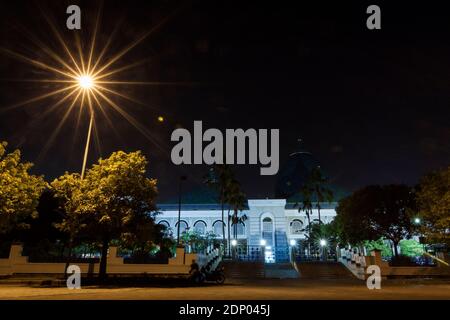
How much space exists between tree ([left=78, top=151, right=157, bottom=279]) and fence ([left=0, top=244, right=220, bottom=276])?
4982 mm

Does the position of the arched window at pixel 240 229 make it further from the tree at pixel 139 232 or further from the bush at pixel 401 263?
the tree at pixel 139 232

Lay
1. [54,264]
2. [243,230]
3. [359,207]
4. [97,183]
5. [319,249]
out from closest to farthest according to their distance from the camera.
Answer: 1. [97,183]
2. [54,264]
3. [359,207]
4. [319,249]
5. [243,230]

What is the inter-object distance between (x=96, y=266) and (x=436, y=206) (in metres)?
25.2

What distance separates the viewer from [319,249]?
149ft

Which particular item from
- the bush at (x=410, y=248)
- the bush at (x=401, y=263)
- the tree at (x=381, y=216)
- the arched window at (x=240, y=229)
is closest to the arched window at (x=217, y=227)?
the arched window at (x=240, y=229)

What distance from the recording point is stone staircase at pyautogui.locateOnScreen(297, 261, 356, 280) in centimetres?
2982

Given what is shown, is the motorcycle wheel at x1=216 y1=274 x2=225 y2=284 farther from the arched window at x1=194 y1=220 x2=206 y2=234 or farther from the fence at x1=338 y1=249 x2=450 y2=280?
the arched window at x1=194 y1=220 x2=206 y2=234

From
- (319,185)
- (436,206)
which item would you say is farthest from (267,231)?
(436,206)

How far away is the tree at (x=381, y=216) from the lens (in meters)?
37.3

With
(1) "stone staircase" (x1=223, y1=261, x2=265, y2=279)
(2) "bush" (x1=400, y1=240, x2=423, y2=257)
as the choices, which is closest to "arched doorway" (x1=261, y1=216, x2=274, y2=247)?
(2) "bush" (x1=400, y1=240, x2=423, y2=257)

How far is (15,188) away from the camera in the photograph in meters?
20.8
